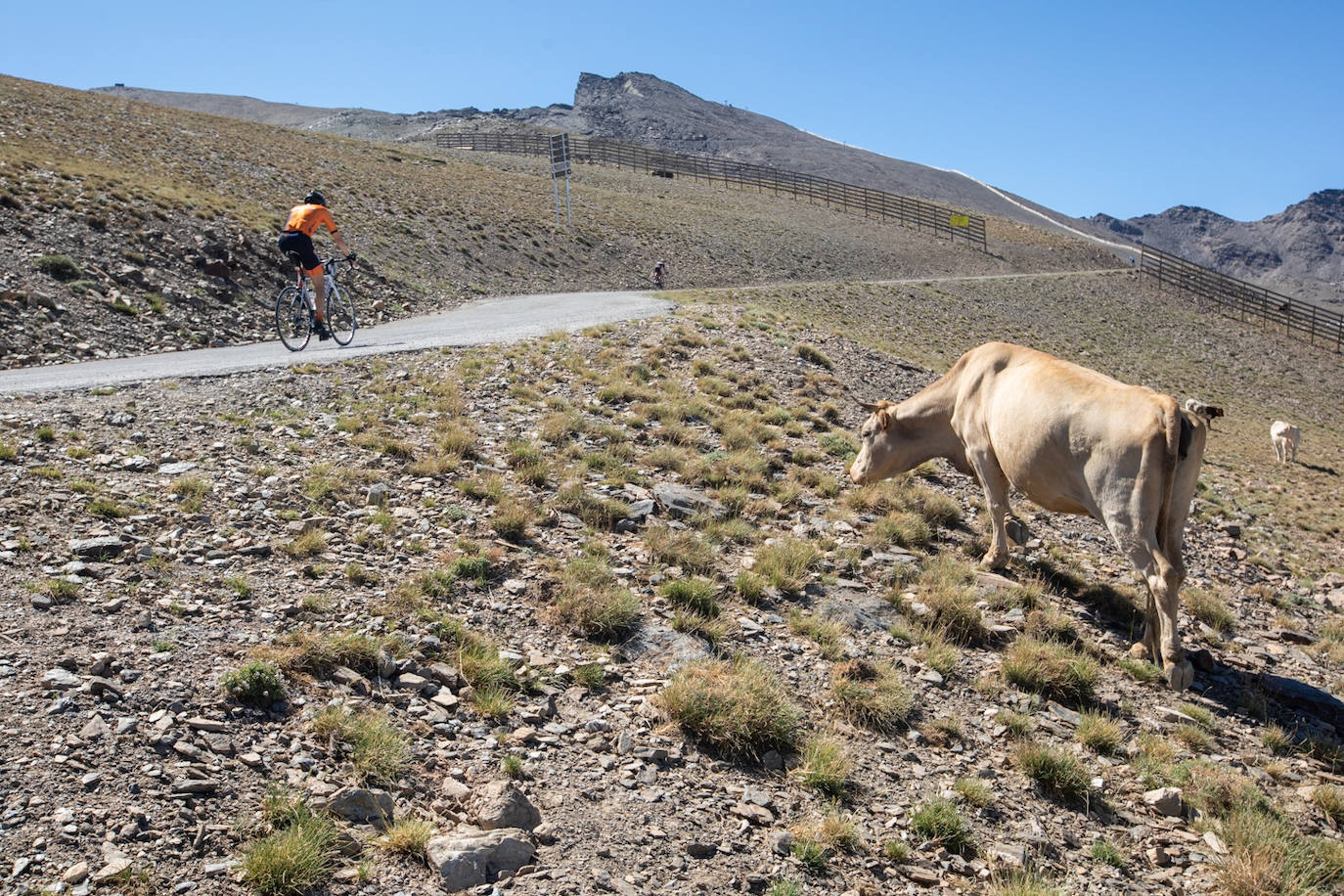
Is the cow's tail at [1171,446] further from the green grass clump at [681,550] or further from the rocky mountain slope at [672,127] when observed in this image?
the rocky mountain slope at [672,127]

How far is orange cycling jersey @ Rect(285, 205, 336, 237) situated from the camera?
1437cm

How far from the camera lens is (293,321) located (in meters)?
15.4

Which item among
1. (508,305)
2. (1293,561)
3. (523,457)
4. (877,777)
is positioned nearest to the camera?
(877,777)

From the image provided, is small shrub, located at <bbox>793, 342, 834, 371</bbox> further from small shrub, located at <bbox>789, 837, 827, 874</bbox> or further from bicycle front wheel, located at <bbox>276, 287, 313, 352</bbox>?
small shrub, located at <bbox>789, 837, 827, 874</bbox>

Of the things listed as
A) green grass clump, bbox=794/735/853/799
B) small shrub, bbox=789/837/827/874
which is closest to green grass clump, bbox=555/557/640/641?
green grass clump, bbox=794/735/853/799

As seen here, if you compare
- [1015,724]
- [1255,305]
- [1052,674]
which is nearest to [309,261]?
[1052,674]

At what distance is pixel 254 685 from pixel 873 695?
403 cm

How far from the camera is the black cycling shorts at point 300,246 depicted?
14.4 metres

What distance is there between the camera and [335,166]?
40125mm

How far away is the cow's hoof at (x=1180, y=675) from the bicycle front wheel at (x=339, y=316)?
1392 cm

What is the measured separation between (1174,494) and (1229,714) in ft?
5.86

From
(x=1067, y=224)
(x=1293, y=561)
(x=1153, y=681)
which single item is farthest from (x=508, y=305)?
(x=1067, y=224)

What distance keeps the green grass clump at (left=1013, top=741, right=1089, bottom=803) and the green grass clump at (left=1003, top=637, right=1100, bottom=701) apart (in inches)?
41.9

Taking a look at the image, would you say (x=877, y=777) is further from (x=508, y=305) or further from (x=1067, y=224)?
(x=1067, y=224)
